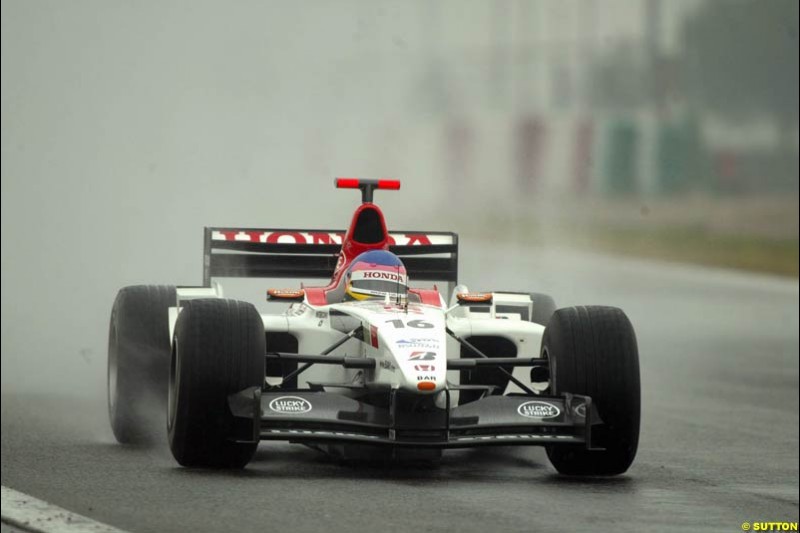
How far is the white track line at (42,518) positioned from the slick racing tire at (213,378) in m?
1.06

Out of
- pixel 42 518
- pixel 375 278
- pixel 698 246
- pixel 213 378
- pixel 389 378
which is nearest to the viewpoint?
pixel 42 518

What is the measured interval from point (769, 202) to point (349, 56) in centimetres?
680

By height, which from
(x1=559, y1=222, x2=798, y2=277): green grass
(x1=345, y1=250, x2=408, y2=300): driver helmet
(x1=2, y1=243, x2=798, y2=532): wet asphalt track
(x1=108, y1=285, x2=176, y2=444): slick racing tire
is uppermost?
(x1=559, y1=222, x2=798, y2=277): green grass

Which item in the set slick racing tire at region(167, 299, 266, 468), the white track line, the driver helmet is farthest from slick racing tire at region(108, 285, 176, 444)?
the white track line

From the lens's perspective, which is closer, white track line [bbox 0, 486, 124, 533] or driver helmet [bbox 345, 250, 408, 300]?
white track line [bbox 0, 486, 124, 533]

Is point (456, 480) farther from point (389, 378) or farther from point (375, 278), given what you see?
point (375, 278)

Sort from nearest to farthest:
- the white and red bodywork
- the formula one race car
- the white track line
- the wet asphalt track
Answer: the white track line, the wet asphalt track, the formula one race car, the white and red bodywork

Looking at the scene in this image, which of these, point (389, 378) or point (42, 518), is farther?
point (389, 378)

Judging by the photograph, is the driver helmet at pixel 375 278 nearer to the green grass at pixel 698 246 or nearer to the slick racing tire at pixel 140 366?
the slick racing tire at pixel 140 366

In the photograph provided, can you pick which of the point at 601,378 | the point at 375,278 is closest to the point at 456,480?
the point at 601,378

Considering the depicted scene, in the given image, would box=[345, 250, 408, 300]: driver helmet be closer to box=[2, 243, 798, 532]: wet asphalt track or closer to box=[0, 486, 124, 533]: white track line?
box=[2, 243, 798, 532]: wet asphalt track

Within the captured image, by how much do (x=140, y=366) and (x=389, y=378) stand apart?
2.60 metres

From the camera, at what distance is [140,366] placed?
36.8 feet

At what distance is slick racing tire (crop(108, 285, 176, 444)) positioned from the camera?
1106 cm
